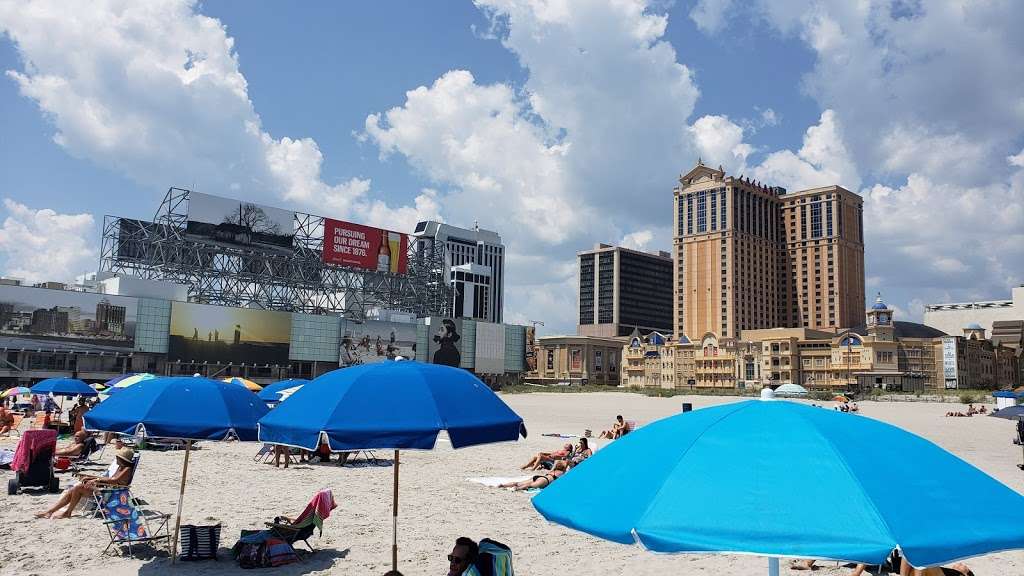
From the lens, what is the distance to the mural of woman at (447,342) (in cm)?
11047

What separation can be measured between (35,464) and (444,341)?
98266 millimetres

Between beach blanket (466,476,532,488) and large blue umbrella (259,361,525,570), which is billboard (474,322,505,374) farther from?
large blue umbrella (259,361,525,570)

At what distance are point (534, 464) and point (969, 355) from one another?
117049 mm

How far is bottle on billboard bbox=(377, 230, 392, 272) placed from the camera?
97.4 m

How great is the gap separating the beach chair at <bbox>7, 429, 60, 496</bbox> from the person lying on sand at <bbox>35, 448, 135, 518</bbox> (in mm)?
2034

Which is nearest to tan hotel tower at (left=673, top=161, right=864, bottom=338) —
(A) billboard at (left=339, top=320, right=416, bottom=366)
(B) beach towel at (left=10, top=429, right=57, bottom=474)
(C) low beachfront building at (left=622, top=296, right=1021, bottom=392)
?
(C) low beachfront building at (left=622, top=296, right=1021, bottom=392)

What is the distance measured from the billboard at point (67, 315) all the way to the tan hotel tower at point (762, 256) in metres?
103

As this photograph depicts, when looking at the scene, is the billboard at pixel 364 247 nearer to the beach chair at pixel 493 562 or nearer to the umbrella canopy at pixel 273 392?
the umbrella canopy at pixel 273 392

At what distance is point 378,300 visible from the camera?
10450 cm

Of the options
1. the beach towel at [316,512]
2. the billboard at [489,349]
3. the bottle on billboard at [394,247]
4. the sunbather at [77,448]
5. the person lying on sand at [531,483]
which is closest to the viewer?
the beach towel at [316,512]

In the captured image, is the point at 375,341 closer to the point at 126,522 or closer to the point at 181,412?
the point at 126,522

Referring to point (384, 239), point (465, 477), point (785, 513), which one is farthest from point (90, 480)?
point (384, 239)

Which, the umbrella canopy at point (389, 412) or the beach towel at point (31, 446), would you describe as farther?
the beach towel at point (31, 446)

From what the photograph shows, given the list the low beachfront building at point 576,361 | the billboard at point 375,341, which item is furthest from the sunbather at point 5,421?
the low beachfront building at point 576,361
